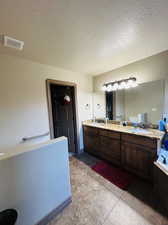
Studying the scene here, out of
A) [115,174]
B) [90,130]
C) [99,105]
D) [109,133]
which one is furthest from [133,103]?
[115,174]

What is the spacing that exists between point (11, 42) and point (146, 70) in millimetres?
2480

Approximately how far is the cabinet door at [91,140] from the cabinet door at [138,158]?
77cm

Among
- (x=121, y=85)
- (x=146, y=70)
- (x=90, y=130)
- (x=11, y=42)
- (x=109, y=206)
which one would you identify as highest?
(x=11, y=42)

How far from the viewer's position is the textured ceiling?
0.99 metres

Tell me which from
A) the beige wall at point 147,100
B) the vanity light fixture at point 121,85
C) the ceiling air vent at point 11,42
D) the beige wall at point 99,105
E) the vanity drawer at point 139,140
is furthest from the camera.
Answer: the beige wall at point 99,105

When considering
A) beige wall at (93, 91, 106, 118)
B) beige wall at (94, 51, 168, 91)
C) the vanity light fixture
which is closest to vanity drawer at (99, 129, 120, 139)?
beige wall at (93, 91, 106, 118)

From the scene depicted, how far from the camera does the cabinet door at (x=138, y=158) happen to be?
1758mm

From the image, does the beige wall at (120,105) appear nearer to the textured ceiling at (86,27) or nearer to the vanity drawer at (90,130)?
the vanity drawer at (90,130)

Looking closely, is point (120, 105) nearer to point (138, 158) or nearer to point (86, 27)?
point (138, 158)

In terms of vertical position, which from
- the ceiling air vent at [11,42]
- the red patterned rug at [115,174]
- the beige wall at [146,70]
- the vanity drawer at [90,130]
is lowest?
the red patterned rug at [115,174]

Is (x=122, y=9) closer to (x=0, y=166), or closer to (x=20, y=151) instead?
(x=20, y=151)

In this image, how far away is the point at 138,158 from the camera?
6.24 ft

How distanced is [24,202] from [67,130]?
2.15m

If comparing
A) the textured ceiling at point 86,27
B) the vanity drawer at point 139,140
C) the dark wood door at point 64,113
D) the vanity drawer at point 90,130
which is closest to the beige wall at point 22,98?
the textured ceiling at point 86,27
